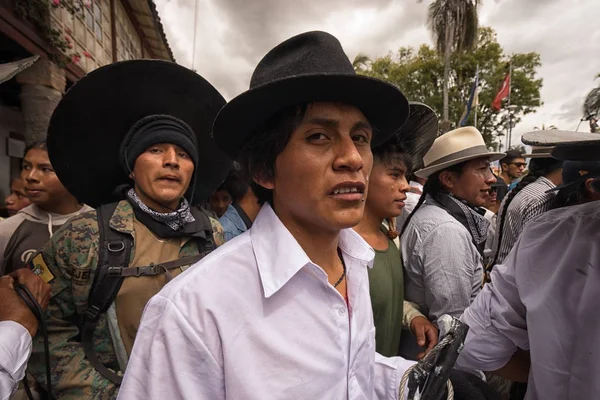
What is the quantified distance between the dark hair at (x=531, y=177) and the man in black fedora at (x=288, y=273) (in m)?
2.71

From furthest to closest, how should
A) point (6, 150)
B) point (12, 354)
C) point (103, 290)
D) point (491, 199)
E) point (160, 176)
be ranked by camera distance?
point (6, 150) < point (491, 199) < point (160, 176) < point (103, 290) < point (12, 354)

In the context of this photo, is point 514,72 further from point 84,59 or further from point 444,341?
point 444,341

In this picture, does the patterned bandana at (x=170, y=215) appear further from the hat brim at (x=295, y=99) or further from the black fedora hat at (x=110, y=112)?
the hat brim at (x=295, y=99)

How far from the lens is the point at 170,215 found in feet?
5.99

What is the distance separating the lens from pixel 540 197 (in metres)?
3.16

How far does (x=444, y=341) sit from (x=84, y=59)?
32.4 ft

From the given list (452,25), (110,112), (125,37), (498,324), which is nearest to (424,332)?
(498,324)

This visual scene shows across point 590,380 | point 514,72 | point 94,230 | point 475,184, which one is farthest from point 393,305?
point 514,72

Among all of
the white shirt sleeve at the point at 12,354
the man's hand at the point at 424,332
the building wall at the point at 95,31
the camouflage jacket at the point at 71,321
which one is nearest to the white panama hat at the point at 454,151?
the man's hand at the point at 424,332

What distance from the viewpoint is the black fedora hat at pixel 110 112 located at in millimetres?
1750

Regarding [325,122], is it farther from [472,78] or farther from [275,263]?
[472,78]

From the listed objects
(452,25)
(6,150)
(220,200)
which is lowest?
(220,200)

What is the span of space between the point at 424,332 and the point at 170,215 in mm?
1645

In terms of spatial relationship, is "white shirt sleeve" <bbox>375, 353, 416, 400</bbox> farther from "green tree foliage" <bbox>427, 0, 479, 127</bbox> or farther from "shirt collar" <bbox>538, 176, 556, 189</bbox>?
"green tree foliage" <bbox>427, 0, 479, 127</bbox>
